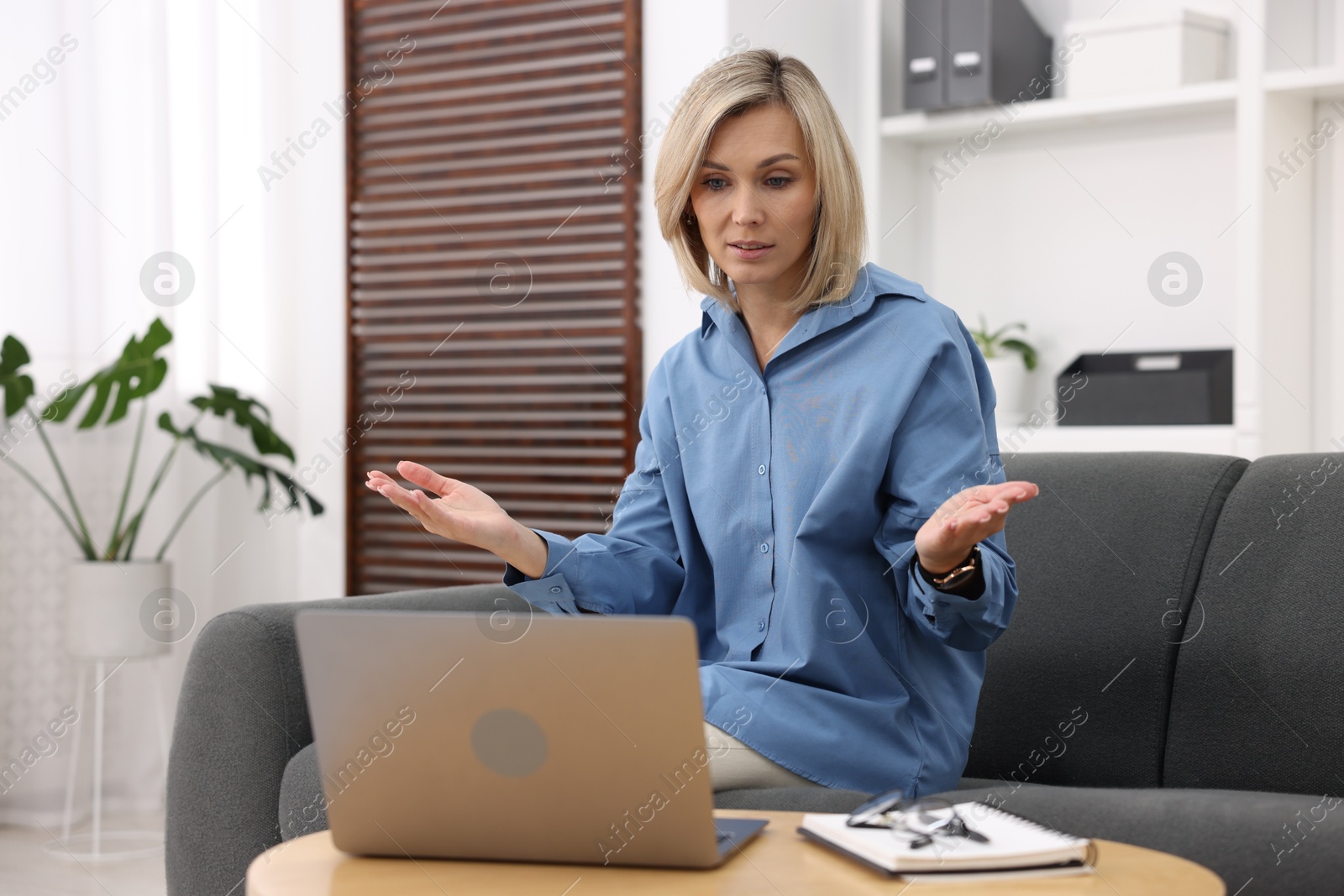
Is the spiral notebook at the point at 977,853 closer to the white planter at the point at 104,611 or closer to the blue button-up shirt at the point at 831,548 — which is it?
the blue button-up shirt at the point at 831,548

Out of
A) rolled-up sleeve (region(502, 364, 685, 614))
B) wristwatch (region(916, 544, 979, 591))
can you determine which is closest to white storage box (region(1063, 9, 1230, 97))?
rolled-up sleeve (region(502, 364, 685, 614))

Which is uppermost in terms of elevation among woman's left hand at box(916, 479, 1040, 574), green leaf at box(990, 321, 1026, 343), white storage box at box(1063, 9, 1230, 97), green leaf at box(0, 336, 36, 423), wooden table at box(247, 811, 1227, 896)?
white storage box at box(1063, 9, 1230, 97)

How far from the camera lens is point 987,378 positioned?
1.55 meters

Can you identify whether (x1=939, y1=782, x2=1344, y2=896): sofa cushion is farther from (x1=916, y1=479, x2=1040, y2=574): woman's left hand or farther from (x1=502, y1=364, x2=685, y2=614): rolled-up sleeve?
(x1=502, y1=364, x2=685, y2=614): rolled-up sleeve

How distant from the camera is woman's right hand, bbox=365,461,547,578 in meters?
1.16

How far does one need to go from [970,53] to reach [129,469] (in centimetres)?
223

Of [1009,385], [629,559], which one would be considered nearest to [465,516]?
[629,559]

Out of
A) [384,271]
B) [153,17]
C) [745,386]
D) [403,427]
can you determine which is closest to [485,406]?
[403,427]

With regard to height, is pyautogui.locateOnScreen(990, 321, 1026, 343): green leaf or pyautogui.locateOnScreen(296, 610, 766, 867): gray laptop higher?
pyautogui.locateOnScreen(990, 321, 1026, 343): green leaf

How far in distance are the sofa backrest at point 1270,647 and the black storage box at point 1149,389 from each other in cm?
112

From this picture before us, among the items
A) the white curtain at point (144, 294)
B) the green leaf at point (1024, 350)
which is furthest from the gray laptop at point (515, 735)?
the white curtain at point (144, 294)

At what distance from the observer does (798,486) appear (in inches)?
58.0

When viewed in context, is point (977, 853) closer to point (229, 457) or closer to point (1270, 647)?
point (1270, 647)

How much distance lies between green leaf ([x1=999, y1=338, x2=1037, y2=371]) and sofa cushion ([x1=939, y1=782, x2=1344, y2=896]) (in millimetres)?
1970
